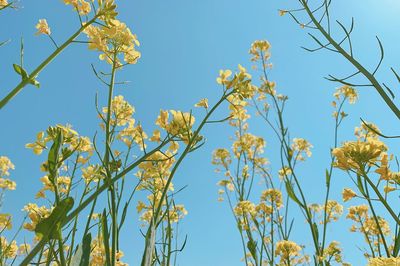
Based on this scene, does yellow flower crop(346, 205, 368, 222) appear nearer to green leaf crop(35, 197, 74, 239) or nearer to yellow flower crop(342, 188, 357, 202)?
yellow flower crop(342, 188, 357, 202)

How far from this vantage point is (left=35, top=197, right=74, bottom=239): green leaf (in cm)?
97

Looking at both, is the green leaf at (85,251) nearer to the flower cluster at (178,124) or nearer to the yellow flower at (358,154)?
the flower cluster at (178,124)

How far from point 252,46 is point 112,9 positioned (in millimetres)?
3275

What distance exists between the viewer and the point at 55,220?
979mm

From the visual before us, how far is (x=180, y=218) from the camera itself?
3707mm

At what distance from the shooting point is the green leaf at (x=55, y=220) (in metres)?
0.97

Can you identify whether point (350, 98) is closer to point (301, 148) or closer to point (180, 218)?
point (301, 148)

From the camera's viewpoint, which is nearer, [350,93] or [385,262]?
[385,262]

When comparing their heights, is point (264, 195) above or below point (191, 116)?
above

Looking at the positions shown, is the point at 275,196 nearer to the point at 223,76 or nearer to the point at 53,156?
the point at 223,76

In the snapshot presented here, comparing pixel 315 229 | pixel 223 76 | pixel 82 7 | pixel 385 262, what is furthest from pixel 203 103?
pixel 315 229

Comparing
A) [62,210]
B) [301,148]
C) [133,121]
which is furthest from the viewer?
[301,148]

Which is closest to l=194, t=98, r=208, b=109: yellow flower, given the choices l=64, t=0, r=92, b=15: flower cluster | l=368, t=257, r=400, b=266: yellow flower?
l=64, t=0, r=92, b=15: flower cluster

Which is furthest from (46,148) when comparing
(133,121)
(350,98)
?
(350,98)
